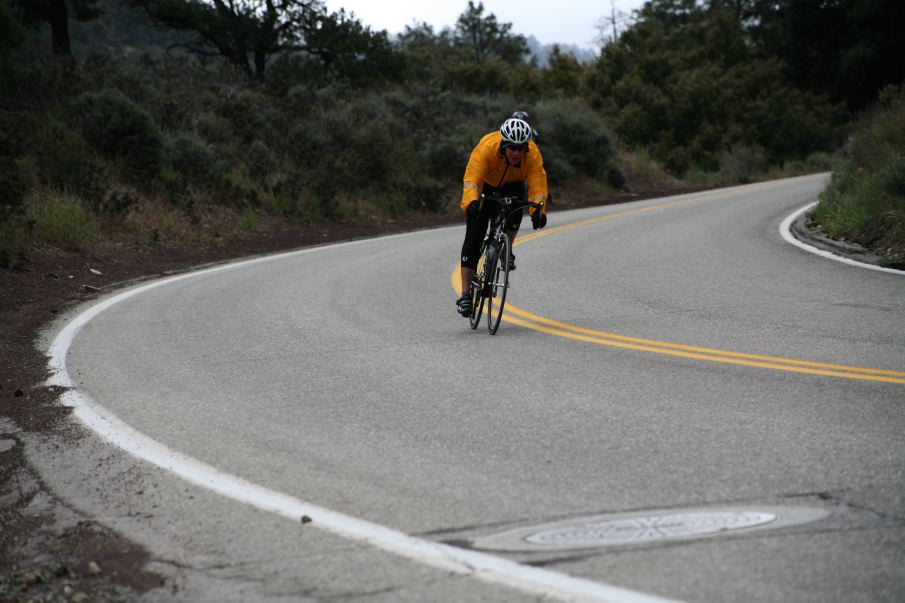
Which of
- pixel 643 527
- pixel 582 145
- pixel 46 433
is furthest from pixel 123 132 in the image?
pixel 643 527

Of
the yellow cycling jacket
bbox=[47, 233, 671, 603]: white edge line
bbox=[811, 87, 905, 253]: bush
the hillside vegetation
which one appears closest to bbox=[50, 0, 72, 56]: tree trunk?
the hillside vegetation

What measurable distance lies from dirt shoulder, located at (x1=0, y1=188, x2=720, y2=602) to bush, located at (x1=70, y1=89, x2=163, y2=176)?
11.7 feet

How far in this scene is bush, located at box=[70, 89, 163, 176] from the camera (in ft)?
63.1

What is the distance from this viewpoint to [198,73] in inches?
1027

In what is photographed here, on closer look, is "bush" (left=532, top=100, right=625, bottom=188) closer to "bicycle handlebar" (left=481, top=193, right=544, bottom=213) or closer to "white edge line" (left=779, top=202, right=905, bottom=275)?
"white edge line" (left=779, top=202, right=905, bottom=275)

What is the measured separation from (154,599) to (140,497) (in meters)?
1.24

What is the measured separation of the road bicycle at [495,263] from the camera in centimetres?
924

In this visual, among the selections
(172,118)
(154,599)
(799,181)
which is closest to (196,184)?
(172,118)

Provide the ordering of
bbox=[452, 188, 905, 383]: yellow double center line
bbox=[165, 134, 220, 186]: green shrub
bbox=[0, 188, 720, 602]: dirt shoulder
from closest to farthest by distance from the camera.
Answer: bbox=[0, 188, 720, 602]: dirt shoulder, bbox=[452, 188, 905, 383]: yellow double center line, bbox=[165, 134, 220, 186]: green shrub

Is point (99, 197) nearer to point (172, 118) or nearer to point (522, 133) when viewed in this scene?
point (172, 118)

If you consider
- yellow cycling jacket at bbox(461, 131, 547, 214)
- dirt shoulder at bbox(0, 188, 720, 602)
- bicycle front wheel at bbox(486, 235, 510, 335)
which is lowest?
dirt shoulder at bbox(0, 188, 720, 602)

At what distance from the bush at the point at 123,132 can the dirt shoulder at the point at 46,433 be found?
3.56 m

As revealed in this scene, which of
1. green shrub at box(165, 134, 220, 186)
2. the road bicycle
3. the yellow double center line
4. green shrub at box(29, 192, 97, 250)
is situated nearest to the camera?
the yellow double center line

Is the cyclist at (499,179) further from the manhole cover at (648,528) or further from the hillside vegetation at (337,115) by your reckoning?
the hillside vegetation at (337,115)
